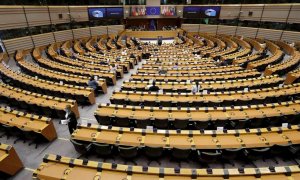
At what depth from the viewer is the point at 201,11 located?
1298 inches

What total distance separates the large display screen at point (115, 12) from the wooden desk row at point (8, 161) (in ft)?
97.7

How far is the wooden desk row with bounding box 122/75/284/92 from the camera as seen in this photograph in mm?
12070

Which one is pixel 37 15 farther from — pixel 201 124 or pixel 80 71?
pixel 201 124

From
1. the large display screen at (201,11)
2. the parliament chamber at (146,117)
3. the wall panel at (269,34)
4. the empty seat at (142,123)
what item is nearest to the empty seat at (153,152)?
the parliament chamber at (146,117)

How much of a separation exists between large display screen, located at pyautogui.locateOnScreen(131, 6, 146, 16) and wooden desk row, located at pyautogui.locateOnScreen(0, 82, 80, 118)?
2775cm

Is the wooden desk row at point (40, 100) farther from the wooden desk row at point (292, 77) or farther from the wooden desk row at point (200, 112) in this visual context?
the wooden desk row at point (292, 77)

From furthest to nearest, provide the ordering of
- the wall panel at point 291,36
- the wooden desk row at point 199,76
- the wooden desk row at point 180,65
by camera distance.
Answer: the wall panel at point 291,36, the wooden desk row at point 180,65, the wooden desk row at point 199,76

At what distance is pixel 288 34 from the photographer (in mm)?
25266

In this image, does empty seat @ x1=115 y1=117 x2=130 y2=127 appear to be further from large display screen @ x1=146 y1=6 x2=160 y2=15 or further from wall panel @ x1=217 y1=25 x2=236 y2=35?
large display screen @ x1=146 y1=6 x2=160 y2=15

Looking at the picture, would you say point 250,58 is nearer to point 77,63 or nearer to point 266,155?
point 266,155

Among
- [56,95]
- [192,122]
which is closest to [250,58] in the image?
[192,122]

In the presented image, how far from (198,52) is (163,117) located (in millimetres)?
16891

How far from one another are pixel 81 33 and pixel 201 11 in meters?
20.8

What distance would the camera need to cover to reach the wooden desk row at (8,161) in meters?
6.40
